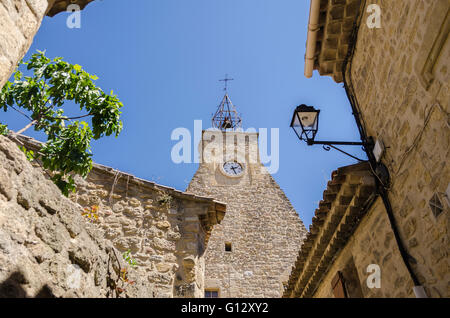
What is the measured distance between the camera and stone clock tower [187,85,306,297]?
14.8m

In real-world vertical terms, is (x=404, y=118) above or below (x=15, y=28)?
above

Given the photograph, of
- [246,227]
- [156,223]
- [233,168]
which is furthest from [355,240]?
[233,168]

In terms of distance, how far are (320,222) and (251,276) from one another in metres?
9.74

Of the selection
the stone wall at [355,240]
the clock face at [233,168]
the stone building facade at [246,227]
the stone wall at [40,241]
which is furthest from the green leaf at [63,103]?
the clock face at [233,168]

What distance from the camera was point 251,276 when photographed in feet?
48.9

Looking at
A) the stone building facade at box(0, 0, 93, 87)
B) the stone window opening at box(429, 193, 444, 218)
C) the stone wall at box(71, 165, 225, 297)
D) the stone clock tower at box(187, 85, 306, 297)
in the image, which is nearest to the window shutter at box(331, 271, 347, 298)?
the stone wall at box(71, 165, 225, 297)

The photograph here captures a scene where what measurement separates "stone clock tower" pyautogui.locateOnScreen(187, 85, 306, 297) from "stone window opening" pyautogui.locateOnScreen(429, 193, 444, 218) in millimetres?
12013

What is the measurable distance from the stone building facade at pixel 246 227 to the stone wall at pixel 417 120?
11439mm

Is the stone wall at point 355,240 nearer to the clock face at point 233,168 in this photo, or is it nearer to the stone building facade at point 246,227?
the stone building facade at point 246,227

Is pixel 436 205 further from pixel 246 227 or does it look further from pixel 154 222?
pixel 246 227

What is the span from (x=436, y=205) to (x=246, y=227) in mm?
13433

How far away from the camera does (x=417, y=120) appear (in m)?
3.66

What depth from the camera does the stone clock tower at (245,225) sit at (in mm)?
14766
